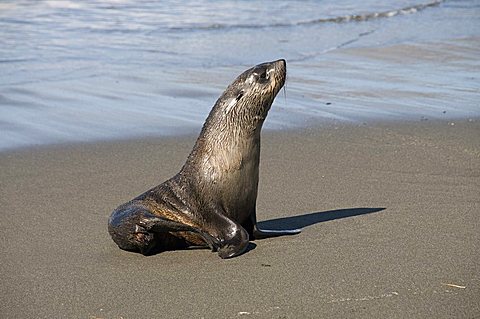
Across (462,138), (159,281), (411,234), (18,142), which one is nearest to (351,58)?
(462,138)

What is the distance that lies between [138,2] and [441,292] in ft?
63.3

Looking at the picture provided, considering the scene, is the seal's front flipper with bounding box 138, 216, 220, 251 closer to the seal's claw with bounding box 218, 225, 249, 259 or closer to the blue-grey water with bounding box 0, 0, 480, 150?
the seal's claw with bounding box 218, 225, 249, 259

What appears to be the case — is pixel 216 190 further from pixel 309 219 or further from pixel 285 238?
pixel 309 219

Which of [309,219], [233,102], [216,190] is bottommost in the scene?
[309,219]

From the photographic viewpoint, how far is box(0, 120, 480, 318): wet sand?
15.4 feet

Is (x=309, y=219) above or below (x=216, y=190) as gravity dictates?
below

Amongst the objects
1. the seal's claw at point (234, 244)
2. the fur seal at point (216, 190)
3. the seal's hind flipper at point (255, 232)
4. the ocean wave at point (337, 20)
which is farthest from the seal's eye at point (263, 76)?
the ocean wave at point (337, 20)

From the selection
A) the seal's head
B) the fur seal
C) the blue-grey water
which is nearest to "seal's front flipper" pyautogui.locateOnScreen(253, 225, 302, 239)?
the fur seal

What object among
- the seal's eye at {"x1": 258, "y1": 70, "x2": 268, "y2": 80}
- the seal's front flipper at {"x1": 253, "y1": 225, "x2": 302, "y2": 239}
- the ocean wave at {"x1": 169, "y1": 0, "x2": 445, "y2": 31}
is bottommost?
the seal's front flipper at {"x1": 253, "y1": 225, "x2": 302, "y2": 239}

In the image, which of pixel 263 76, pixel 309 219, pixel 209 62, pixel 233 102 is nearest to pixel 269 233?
pixel 309 219

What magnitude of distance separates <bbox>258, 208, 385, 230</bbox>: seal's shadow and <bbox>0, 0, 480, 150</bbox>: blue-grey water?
281cm

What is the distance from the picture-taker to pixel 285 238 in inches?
226

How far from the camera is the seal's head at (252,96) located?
5754 mm

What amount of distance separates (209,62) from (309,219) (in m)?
7.72
